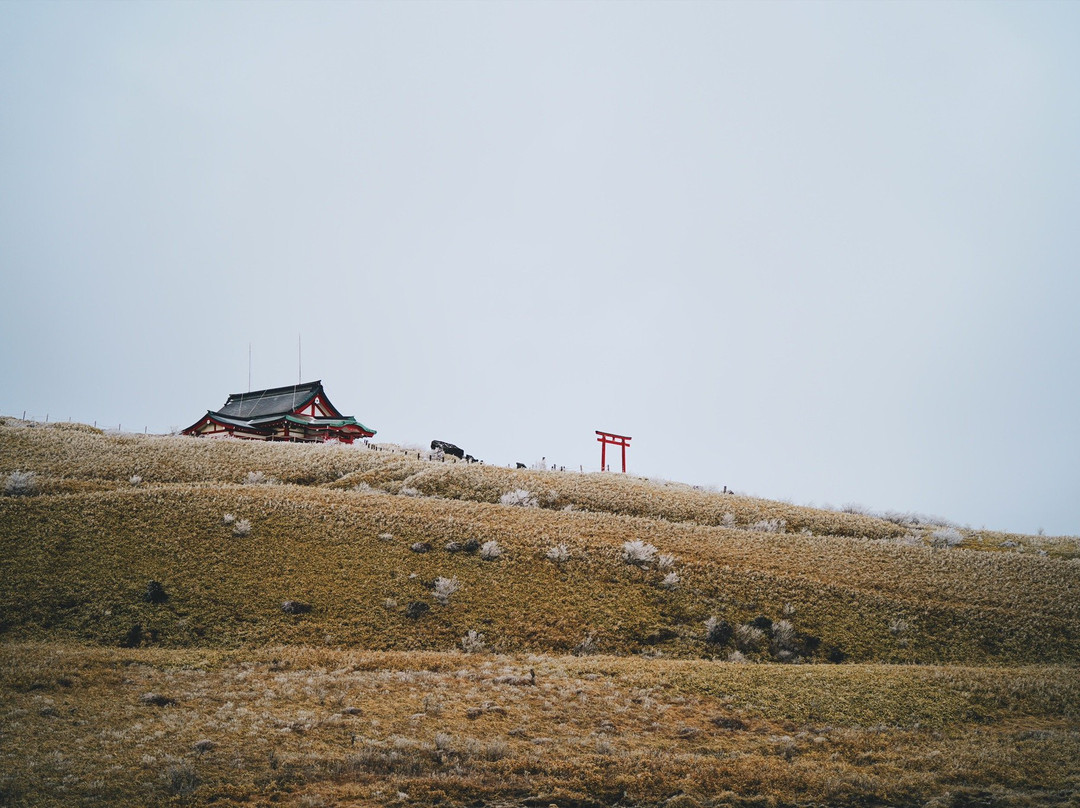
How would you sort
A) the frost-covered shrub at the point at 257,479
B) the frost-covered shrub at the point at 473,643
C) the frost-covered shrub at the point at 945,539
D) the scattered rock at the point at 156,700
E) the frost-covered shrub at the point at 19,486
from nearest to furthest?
1. the scattered rock at the point at 156,700
2. the frost-covered shrub at the point at 473,643
3. the frost-covered shrub at the point at 19,486
4. the frost-covered shrub at the point at 945,539
5. the frost-covered shrub at the point at 257,479

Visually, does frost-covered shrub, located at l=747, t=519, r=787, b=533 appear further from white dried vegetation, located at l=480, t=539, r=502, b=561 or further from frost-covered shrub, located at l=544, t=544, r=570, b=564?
white dried vegetation, located at l=480, t=539, r=502, b=561

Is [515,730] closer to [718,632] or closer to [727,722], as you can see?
[727,722]

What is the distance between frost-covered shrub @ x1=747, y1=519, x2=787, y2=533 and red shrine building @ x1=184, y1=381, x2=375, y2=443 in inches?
1744

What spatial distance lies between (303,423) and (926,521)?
5706 centimetres

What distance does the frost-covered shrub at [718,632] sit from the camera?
80.6 ft

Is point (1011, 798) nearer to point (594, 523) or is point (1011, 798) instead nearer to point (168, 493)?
point (594, 523)

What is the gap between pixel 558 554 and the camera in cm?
3019

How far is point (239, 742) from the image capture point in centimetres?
1449

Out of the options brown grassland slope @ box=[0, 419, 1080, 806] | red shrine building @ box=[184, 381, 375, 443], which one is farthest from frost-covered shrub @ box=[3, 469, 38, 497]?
red shrine building @ box=[184, 381, 375, 443]

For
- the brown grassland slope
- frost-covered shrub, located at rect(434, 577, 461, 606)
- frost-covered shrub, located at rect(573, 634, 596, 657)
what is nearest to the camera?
the brown grassland slope

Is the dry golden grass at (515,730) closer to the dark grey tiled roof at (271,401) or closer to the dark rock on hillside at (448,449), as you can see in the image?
the dark rock on hillside at (448,449)

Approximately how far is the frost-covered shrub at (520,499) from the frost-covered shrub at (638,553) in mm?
10897

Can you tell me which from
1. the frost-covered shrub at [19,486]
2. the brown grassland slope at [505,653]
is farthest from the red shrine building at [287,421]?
the frost-covered shrub at [19,486]

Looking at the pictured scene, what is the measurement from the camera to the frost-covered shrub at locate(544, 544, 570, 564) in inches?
1181
